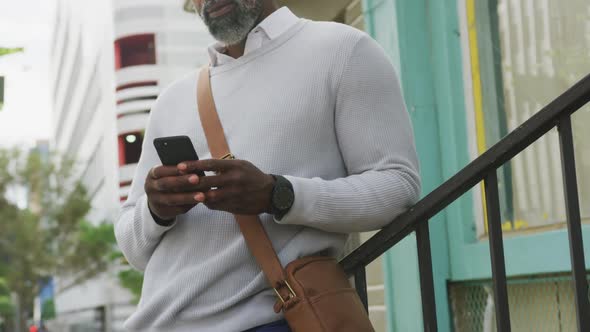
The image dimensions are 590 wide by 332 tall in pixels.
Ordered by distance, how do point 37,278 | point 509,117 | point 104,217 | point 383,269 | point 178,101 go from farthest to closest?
point 104,217, point 37,278, point 383,269, point 509,117, point 178,101

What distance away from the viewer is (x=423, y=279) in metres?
2.22

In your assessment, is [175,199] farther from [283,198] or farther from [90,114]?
[90,114]

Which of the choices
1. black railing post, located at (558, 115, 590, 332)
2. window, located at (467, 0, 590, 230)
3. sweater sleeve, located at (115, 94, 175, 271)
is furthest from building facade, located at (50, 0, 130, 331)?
black railing post, located at (558, 115, 590, 332)

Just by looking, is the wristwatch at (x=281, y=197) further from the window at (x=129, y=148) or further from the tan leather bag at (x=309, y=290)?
the window at (x=129, y=148)

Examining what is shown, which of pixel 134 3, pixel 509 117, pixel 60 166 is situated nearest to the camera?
pixel 509 117

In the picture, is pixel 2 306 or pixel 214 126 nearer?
pixel 214 126

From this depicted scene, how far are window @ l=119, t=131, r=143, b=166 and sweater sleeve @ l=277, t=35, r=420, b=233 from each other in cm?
5031

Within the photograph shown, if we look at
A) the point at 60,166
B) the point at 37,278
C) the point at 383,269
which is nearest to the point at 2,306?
the point at 37,278

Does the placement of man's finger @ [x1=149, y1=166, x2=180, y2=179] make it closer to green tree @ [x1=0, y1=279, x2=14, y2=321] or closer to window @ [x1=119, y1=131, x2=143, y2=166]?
window @ [x1=119, y1=131, x2=143, y2=166]

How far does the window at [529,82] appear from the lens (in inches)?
145

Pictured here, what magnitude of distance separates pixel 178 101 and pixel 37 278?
172 ft

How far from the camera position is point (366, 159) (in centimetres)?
214

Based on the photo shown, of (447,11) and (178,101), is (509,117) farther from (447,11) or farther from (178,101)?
(178,101)

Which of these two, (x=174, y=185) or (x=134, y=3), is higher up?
(x=134, y=3)
